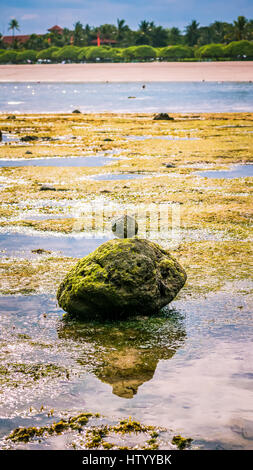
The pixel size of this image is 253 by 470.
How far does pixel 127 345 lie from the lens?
8.12 meters

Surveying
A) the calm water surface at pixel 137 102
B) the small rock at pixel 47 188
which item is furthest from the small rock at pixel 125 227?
the calm water surface at pixel 137 102

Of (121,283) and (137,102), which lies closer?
(121,283)

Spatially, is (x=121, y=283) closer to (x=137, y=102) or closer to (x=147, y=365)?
(x=147, y=365)

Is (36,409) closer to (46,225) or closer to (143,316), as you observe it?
(143,316)

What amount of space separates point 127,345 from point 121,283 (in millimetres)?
1000

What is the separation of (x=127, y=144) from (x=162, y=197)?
13.5 meters

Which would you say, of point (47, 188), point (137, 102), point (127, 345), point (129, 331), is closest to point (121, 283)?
point (129, 331)

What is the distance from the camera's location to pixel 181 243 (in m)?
12.8

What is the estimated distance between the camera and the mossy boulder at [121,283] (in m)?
8.69

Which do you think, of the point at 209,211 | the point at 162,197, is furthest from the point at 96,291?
the point at 162,197

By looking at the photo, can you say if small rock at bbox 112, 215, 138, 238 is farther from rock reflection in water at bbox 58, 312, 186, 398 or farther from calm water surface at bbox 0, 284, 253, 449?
rock reflection in water at bbox 58, 312, 186, 398

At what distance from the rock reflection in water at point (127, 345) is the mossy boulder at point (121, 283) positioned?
0.22 metres

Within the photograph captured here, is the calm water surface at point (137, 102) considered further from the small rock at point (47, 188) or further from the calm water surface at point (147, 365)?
the calm water surface at point (147, 365)

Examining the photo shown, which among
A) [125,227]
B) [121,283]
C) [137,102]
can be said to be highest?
[137,102]
